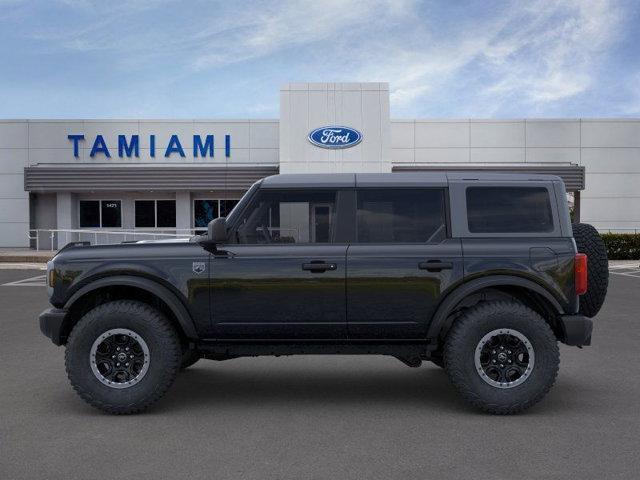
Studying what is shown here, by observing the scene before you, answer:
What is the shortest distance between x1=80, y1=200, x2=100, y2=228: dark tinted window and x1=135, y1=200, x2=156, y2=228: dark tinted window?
1.84m

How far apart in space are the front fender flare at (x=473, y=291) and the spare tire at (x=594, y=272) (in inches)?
18.8

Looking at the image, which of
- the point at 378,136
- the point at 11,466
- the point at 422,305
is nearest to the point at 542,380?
the point at 422,305

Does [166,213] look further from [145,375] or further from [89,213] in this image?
[145,375]

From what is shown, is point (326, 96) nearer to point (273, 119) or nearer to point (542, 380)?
point (273, 119)


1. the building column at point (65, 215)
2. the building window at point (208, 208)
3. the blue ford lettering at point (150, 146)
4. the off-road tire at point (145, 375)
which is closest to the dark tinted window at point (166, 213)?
the building window at point (208, 208)

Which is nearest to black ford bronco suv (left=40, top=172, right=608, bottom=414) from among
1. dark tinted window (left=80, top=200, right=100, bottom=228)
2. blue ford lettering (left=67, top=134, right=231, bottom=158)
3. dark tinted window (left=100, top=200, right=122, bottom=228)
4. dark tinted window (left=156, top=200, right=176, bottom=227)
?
blue ford lettering (left=67, top=134, right=231, bottom=158)

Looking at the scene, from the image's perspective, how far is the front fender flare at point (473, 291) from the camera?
5.55 meters

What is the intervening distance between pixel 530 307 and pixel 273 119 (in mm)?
27797

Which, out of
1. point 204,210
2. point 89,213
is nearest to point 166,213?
point 204,210

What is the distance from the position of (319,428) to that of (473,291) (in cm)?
158

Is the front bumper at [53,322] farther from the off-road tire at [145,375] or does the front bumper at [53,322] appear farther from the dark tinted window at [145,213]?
the dark tinted window at [145,213]

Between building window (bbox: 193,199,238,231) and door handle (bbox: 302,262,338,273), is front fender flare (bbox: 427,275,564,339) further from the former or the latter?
building window (bbox: 193,199,238,231)

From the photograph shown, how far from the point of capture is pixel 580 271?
18.3ft

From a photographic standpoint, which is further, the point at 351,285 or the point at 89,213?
the point at 89,213
